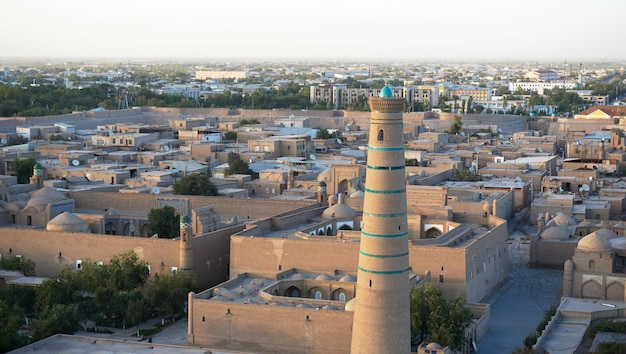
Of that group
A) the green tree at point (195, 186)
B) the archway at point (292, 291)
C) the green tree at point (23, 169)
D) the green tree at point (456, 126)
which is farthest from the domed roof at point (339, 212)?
the green tree at point (456, 126)

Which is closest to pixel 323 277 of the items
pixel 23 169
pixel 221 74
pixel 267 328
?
pixel 267 328

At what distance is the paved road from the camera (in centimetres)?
1894

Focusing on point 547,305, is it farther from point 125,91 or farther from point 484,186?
point 125,91

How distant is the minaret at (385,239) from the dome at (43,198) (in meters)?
13.9

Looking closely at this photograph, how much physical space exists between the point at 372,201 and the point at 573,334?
6.54 metres

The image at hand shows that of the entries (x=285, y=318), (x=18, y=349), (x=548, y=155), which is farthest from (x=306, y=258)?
(x=548, y=155)

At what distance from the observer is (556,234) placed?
24469mm

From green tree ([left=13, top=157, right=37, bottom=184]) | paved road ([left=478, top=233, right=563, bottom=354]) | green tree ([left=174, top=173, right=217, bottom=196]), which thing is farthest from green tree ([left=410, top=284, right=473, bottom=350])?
green tree ([left=13, top=157, right=37, bottom=184])

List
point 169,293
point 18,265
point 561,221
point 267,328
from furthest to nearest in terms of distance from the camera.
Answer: point 561,221, point 18,265, point 169,293, point 267,328

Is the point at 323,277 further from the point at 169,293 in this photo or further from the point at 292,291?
the point at 169,293

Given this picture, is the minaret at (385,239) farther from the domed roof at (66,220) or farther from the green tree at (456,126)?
the green tree at (456,126)

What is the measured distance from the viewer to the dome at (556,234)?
24.4m

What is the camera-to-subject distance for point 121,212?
88.1 feet

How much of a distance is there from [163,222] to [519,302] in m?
8.81
